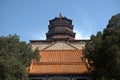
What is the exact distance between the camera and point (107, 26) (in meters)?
35.5

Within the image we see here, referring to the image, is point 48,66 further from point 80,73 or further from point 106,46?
point 106,46

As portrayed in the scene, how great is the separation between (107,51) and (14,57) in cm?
926

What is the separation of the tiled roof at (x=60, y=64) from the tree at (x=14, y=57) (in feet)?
12.2

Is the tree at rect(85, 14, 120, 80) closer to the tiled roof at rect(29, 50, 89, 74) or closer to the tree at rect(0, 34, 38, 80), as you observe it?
the tiled roof at rect(29, 50, 89, 74)

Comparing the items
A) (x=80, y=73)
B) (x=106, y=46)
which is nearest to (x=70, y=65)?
(x=80, y=73)

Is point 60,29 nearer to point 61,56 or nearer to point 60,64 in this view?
point 61,56

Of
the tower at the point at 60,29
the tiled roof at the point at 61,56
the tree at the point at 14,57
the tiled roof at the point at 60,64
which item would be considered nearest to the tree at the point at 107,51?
the tiled roof at the point at 60,64

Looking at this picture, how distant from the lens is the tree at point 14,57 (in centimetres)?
3406

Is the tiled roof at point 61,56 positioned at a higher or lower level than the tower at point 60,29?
lower

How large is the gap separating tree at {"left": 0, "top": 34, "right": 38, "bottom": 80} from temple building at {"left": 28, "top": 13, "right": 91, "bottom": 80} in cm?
360

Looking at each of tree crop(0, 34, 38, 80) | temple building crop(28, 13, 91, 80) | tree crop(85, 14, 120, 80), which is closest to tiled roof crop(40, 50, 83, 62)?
temple building crop(28, 13, 91, 80)

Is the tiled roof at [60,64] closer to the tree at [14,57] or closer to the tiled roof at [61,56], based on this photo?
the tiled roof at [61,56]

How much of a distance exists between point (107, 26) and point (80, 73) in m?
7.60

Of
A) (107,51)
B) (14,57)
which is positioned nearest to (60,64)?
(14,57)
